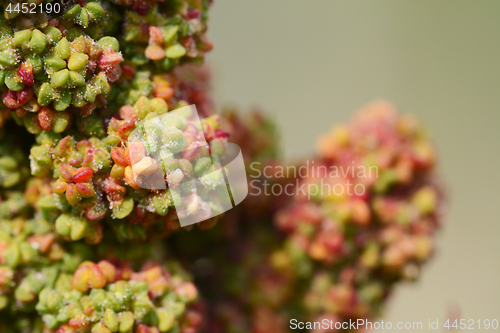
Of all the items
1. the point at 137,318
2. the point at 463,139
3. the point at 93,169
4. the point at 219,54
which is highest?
the point at 219,54

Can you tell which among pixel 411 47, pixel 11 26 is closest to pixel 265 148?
pixel 11 26

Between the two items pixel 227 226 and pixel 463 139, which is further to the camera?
pixel 463 139

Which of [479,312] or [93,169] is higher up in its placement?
[93,169]

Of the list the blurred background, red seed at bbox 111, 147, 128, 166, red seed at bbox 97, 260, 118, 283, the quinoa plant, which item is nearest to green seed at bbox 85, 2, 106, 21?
the quinoa plant

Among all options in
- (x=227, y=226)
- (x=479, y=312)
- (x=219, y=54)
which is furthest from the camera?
(x=219, y=54)

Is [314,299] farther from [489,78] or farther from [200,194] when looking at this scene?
[489,78]

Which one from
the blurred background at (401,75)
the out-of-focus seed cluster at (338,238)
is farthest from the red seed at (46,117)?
the blurred background at (401,75)
